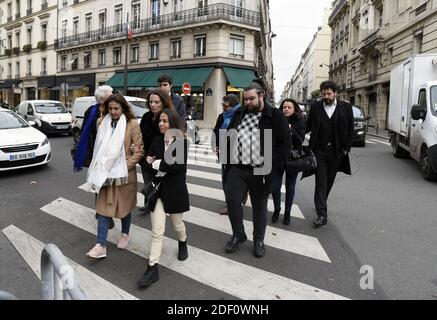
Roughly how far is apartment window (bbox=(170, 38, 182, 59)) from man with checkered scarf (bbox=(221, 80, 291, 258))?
79.7ft

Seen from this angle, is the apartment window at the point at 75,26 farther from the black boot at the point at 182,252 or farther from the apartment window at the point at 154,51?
the black boot at the point at 182,252

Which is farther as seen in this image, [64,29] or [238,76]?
[64,29]

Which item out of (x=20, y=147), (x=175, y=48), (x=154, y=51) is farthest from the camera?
(x=154, y=51)

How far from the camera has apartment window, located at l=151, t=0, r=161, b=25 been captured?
92.4 feet

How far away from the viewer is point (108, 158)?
12.3ft

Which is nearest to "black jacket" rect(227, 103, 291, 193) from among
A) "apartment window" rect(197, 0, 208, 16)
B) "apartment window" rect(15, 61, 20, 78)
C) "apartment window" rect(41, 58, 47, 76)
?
"apartment window" rect(197, 0, 208, 16)

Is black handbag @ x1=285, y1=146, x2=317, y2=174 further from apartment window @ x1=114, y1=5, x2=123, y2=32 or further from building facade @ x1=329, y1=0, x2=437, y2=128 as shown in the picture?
apartment window @ x1=114, y1=5, x2=123, y2=32

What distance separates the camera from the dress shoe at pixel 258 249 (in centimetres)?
402

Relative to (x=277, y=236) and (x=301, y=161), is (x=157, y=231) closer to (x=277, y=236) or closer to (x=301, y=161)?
(x=277, y=236)

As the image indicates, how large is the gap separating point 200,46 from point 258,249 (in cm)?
2390

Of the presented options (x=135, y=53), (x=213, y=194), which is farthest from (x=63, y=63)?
(x=213, y=194)

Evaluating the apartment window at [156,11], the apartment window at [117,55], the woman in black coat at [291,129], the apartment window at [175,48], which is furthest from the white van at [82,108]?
the apartment window at [117,55]

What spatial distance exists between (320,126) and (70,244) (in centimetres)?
360

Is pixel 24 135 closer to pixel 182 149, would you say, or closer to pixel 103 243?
pixel 103 243
